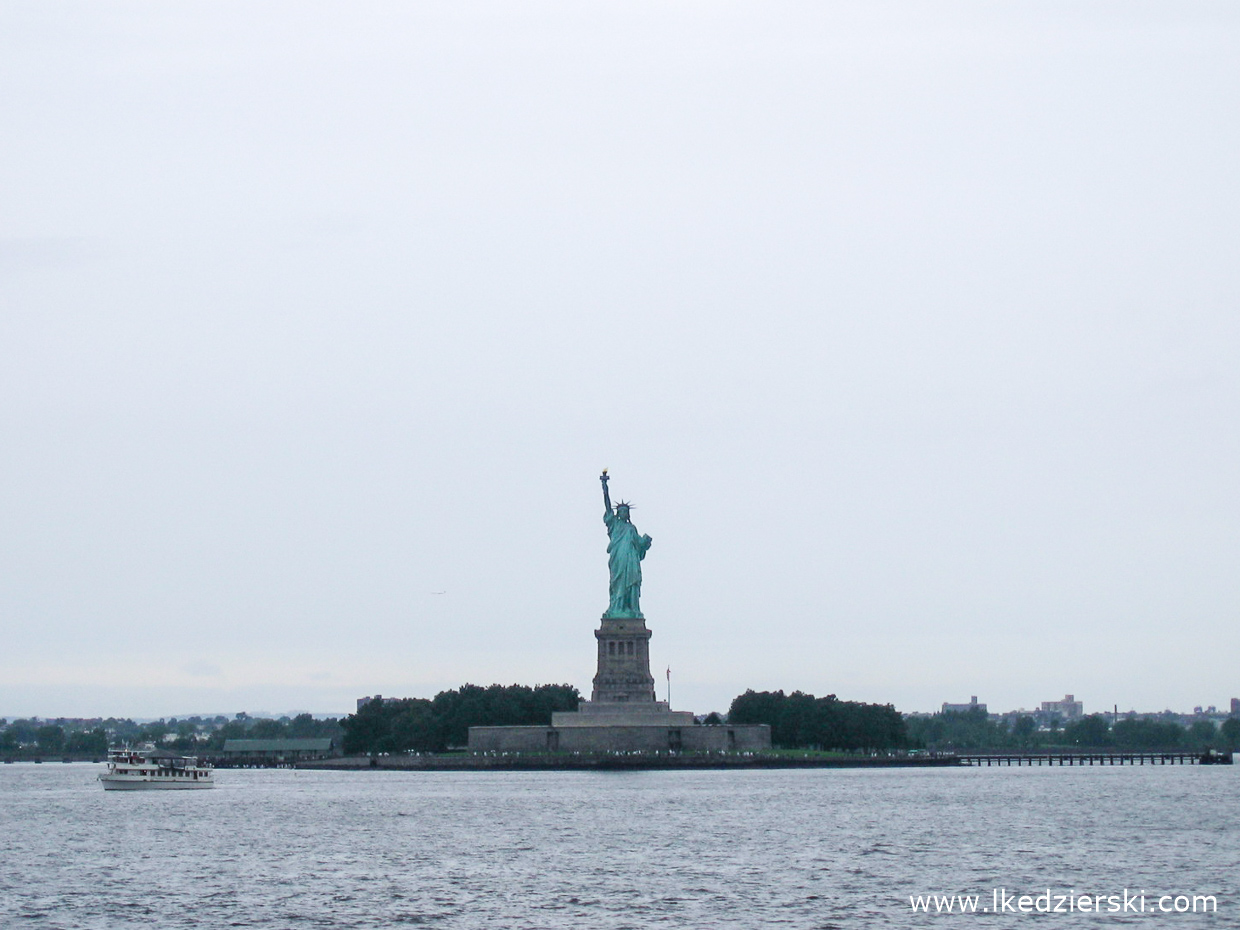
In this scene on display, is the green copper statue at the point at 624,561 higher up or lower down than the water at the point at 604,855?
higher up

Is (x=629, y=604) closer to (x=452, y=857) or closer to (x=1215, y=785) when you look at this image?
(x=1215, y=785)

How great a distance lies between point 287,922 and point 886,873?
52.5ft

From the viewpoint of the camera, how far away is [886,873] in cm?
5081

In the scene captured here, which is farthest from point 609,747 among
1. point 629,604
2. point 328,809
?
point 328,809

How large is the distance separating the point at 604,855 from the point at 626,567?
6282 cm

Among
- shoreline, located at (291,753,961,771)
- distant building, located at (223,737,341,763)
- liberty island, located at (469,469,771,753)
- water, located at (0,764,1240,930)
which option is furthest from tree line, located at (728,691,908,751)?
distant building, located at (223,737,341,763)

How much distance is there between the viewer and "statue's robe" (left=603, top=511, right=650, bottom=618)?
390 feet

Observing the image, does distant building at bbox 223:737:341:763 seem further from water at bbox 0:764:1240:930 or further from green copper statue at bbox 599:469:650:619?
water at bbox 0:764:1240:930

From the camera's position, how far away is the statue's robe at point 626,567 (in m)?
119

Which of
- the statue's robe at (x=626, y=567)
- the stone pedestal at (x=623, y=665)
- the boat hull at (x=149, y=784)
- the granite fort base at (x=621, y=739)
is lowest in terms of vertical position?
the boat hull at (x=149, y=784)

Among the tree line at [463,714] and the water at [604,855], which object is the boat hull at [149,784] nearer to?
the water at [604,855]

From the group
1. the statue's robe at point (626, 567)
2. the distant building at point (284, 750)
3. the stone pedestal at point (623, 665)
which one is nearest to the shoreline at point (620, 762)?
the stone pedestal at point (623, 665)

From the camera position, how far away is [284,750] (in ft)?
609

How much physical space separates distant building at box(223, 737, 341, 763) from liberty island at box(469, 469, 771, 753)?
51.7 metres
